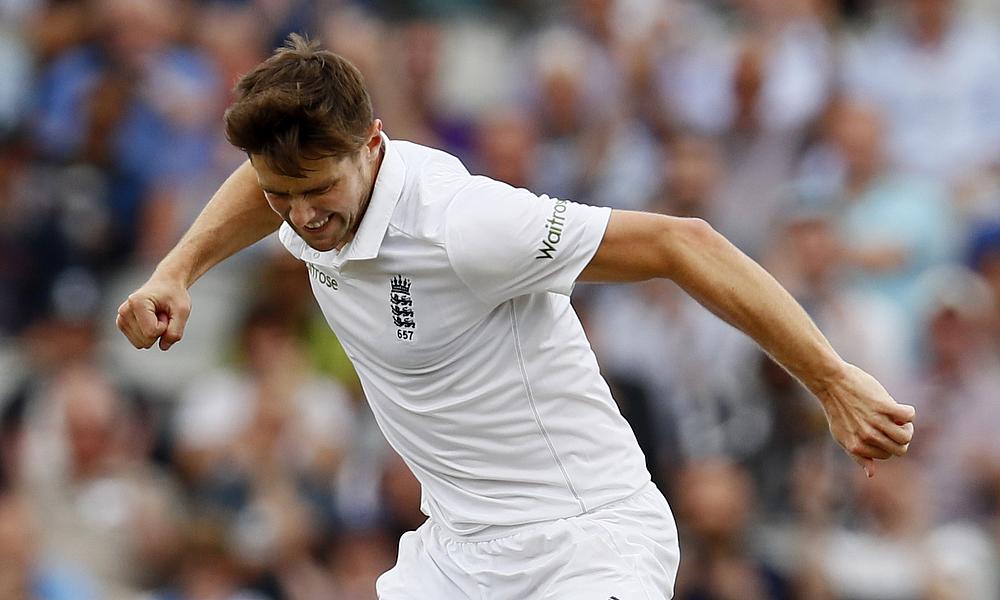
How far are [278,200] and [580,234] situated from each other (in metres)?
0.71

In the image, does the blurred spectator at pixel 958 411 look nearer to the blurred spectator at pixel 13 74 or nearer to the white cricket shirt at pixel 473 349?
the white cricket shirt at pixel 473 349

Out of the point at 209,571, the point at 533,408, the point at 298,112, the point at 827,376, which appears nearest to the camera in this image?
the point at 298,112

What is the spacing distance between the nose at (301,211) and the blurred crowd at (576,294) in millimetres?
3662

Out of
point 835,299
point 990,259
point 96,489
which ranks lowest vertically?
point 96,489

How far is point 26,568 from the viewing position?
6996 millimetres

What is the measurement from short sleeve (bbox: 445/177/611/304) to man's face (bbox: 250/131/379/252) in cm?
23

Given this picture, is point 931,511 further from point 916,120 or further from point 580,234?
point 580,234

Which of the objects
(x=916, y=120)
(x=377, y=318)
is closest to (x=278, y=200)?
(x=377, y=318)

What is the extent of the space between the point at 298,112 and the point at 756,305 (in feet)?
3.68

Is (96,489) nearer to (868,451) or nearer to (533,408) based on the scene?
(533,408)

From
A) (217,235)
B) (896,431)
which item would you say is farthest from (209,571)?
(896,431)

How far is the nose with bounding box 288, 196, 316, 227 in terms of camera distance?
3699 mm

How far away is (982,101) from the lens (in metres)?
9.02

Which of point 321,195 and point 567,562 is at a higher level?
point 321,195
